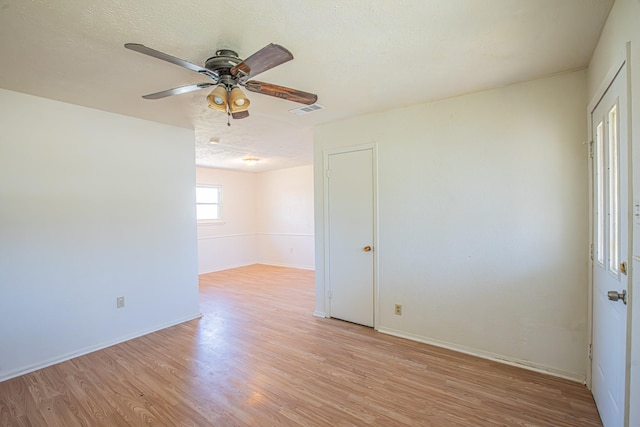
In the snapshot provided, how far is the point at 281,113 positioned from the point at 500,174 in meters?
2.25

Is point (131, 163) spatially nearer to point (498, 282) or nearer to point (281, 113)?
point (281, 113)

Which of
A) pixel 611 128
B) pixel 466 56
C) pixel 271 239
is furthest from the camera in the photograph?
pixel 271 239

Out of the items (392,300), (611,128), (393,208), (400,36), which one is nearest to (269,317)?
(392,300)

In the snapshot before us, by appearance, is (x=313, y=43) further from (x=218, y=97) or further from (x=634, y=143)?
(x=634, y=143)

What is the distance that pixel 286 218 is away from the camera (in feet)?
24.3

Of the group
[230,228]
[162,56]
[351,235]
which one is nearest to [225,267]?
[230,228]

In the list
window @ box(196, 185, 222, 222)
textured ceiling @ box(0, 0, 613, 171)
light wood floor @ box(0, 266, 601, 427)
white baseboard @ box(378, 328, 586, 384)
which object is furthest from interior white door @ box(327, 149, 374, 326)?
window @ box(196, 185, 222, 222)

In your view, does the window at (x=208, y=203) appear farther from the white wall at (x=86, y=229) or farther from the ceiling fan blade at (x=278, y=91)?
the ceiling fan blade at (x=278, y=91)

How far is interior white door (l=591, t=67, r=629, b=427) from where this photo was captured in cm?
148

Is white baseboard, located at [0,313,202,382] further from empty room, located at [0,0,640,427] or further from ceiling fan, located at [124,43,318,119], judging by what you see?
ceiling fan, located at [124,43,318,119]

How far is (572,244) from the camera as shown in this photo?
7.57 feet

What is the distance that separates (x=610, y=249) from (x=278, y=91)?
7.57 feet

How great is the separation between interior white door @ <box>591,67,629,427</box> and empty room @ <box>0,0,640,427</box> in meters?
0.03

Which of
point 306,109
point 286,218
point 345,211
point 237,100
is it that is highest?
point 306,109
